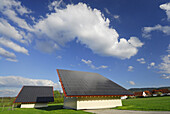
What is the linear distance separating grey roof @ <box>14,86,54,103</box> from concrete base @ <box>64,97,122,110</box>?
9.34 metres

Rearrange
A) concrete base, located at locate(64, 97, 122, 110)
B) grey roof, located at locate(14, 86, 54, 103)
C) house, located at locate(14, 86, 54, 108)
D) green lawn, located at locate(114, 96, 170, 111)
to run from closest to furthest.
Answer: green lawn, located at locate(114, 96, 170, 111)
concrete base, located at locate(64, 97, 122, 110)
house, located at locate(14, 86, 54, 108)
grey roof, located at locate(14, 86, 54, 103)

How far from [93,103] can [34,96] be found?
14791 mm

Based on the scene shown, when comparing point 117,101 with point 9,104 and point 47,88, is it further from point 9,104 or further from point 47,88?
point 9,104

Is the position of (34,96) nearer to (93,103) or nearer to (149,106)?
(93,103)

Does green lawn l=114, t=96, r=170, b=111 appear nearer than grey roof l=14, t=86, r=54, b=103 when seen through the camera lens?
Yes

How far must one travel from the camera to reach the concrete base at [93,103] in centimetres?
1384

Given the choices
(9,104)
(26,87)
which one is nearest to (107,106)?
(26,87)

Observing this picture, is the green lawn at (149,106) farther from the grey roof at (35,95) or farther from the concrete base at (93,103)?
the grey roof at (35,95)

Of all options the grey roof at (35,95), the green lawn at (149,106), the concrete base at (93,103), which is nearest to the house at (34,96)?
the grey roof at (35,95)

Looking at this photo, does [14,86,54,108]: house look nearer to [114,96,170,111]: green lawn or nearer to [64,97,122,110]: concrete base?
[64,97,122,110]: concrete base

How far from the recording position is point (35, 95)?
75.1 ft

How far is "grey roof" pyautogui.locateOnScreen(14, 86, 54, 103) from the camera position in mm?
21016

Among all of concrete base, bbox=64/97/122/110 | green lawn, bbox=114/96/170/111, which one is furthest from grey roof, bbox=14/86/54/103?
green lawn, bbox=114/96/170/111

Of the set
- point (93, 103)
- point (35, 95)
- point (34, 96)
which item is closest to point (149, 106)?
point (93, 103)
